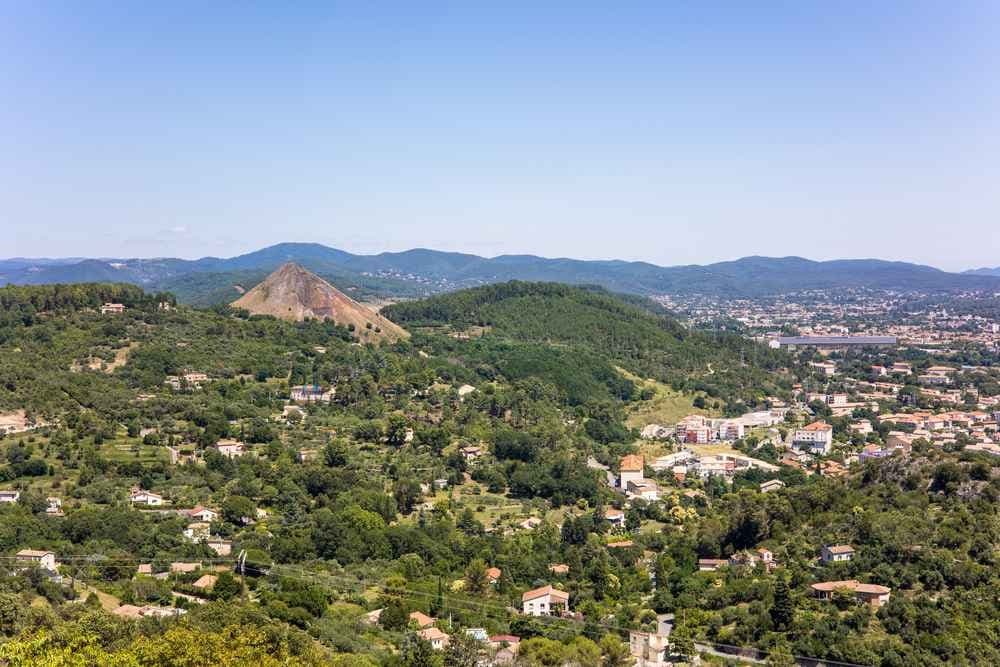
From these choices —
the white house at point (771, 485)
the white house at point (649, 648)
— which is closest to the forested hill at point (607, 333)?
the white house at point (771, 485)

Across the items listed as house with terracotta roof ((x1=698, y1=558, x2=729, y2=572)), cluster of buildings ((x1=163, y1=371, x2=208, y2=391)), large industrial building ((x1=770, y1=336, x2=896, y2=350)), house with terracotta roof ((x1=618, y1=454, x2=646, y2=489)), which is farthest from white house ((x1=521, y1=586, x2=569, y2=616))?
large industrial building ((x1=770, y1=336, x2=896, y2=350))

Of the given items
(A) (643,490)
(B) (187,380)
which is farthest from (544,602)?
(B) (187,380)

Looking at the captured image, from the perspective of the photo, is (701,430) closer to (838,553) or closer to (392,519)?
(392,519)

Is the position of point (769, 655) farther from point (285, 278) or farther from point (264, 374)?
point (285, 278)

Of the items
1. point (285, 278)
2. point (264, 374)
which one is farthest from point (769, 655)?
point (285, 278)

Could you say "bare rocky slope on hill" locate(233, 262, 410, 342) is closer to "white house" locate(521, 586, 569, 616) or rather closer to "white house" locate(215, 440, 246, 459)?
"white house" locate(215, 440, 246, 459)

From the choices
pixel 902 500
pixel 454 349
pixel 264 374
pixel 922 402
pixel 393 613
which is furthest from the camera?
pixel 454 349
